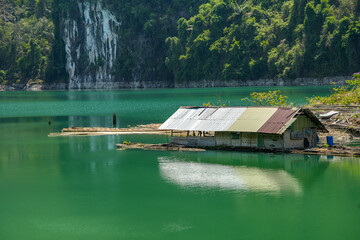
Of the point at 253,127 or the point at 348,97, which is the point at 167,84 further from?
the point at 253,127

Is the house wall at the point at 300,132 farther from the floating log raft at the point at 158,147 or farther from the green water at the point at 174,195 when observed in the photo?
the floating log raft at the point at 158,147

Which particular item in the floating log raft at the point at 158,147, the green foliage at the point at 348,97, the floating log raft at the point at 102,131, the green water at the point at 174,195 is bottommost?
the green water at the point at 174,195

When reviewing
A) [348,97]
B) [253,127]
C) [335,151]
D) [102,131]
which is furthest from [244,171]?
[102,131]

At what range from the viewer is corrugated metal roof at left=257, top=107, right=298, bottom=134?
35.0 metres

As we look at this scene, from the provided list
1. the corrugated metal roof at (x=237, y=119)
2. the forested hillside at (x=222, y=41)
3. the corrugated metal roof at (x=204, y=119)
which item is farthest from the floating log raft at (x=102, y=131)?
the forested hillside at (x=222, y=41)

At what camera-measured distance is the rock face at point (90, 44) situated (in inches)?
7362

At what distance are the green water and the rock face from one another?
150152mm

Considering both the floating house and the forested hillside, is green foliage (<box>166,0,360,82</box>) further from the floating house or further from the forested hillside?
the floating house

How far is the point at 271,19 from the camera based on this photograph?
169 metres

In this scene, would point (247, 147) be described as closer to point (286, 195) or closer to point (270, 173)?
point (270, 173)

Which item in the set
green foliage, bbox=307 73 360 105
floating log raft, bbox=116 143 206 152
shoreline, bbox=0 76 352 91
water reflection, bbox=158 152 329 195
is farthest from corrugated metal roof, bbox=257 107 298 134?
shoreline, bbox=0 76 352 91

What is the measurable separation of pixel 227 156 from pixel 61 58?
169 meters

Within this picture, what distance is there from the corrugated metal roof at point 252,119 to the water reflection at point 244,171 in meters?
1.69

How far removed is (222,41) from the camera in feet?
563
